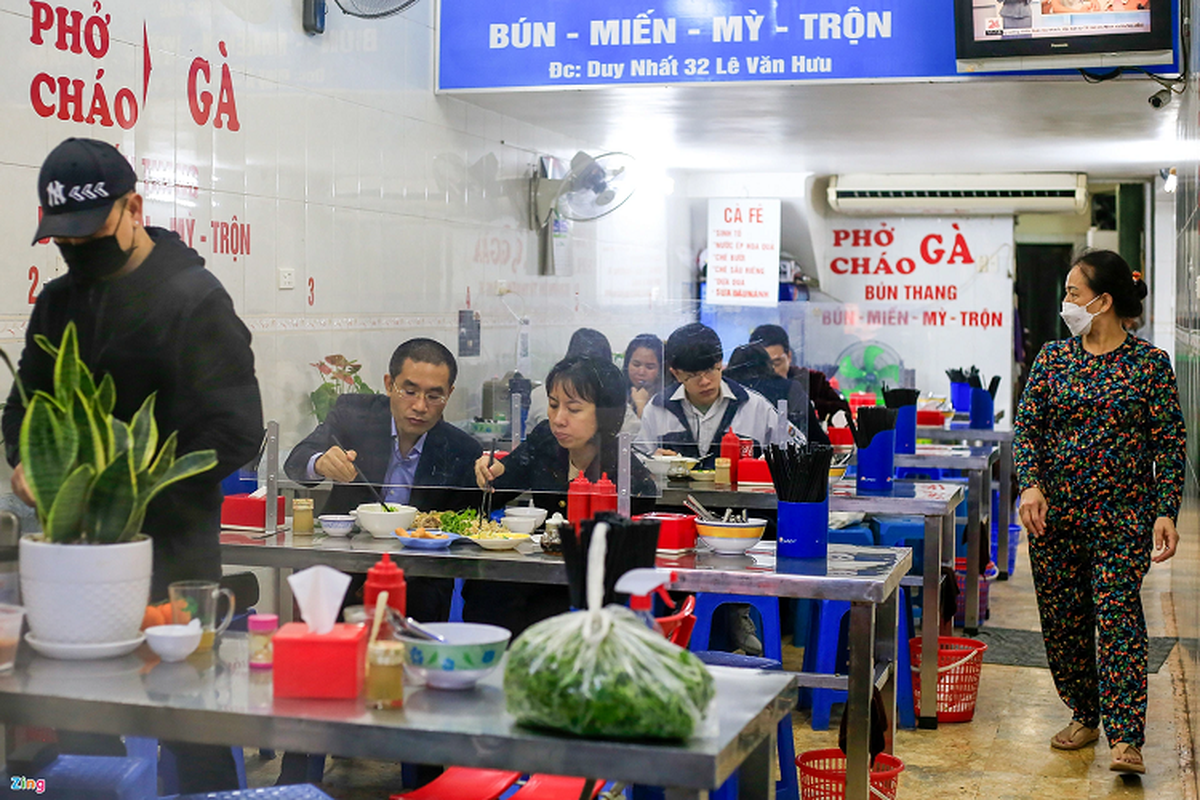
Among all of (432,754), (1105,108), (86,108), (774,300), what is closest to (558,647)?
(432,754)

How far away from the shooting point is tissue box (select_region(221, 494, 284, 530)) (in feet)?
12.1

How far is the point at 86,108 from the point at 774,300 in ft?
23.2

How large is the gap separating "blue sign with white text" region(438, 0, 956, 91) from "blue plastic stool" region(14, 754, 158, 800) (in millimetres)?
4204

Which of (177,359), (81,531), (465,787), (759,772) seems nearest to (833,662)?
(465,787)

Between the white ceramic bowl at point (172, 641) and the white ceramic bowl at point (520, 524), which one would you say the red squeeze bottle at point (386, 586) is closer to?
the white ceramic bowl at point (172, 641)

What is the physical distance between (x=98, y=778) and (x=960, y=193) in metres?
9.72

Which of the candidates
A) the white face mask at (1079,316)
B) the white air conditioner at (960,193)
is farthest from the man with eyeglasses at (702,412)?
the white air conditioner at (960,193)

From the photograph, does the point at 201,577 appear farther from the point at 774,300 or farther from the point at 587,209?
the point at 774,300

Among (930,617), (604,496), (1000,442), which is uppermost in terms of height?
(604,496)

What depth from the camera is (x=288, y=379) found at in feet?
17.6

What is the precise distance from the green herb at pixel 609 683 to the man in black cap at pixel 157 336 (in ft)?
3.29

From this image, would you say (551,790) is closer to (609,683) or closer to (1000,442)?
(609,683)

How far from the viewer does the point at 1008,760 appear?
4477 mm

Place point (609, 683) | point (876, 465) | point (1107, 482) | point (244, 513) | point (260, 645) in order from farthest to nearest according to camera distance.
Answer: point (876, 465)
point (1107, 482)
point (244, 513)
point (260, 645)
point (609, 683)
